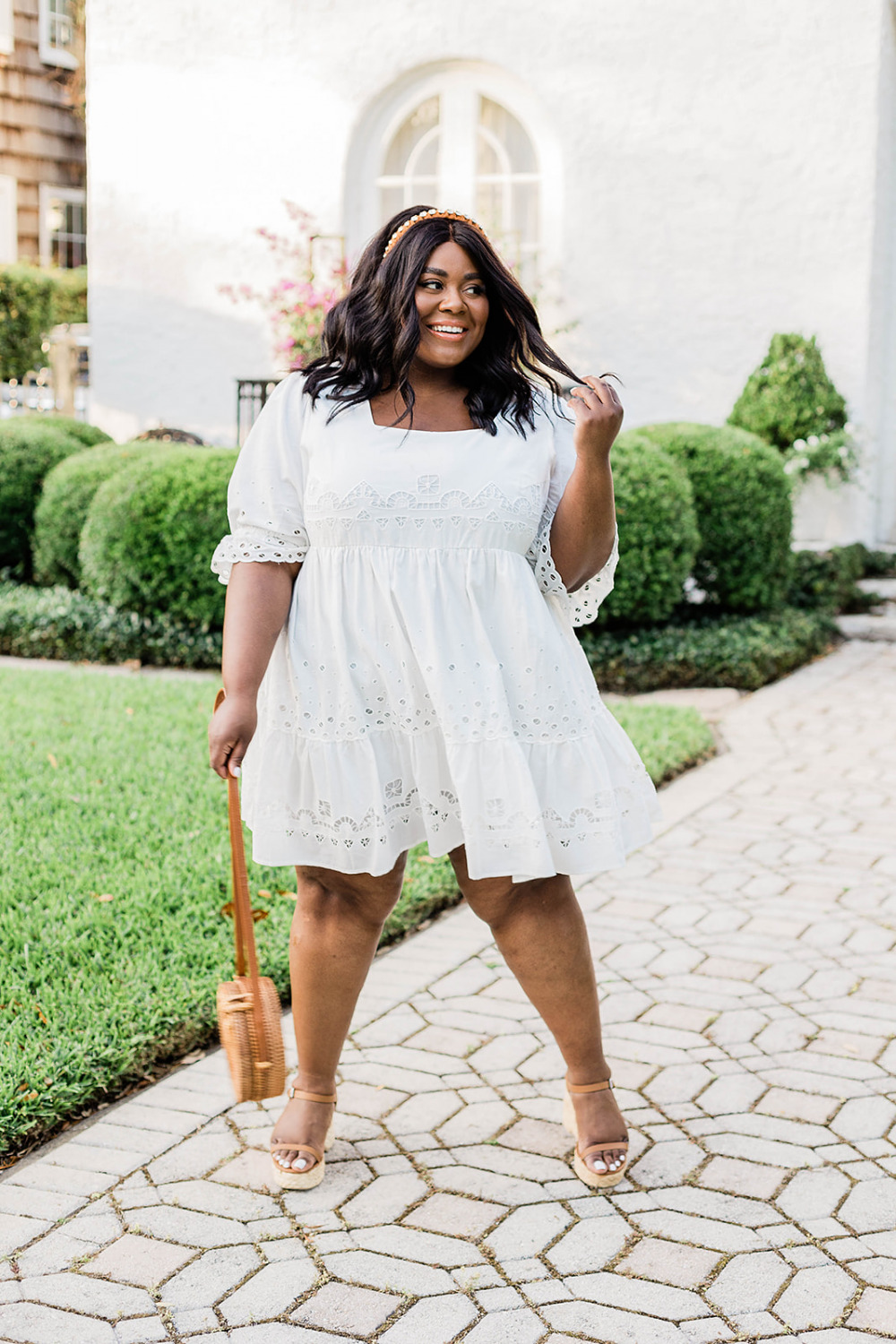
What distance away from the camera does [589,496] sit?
239cm

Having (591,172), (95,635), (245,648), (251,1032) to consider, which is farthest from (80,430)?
(251,1032)

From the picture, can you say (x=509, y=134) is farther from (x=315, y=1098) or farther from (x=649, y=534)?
(x=315, y=1098)

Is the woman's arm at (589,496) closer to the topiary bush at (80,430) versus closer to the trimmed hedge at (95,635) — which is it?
the trimmed hedge at (95,635)

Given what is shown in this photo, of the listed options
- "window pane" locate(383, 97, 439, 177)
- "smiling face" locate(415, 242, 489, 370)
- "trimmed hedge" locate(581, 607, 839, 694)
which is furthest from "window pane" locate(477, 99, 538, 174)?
"smiling face" locate(415, 242, 489, 370)

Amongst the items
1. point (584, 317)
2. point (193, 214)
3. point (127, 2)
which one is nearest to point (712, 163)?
point (584, 317)

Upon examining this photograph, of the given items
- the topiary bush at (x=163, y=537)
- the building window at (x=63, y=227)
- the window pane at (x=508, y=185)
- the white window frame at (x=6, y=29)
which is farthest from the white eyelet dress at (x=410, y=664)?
the white window frame at (x=6, y=29)

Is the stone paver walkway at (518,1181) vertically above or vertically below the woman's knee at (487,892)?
below

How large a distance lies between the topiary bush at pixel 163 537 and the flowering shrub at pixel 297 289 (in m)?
3.18

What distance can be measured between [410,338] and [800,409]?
7.55 meters

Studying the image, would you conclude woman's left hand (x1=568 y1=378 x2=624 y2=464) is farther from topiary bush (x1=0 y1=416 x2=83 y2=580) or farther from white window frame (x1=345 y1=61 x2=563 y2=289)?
white window frame (x1=345 y1=61 x2=563 y2=289)

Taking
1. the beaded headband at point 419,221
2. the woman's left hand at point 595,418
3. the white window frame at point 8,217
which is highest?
the white window frame at point 8,217

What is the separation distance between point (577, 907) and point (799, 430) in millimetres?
7548

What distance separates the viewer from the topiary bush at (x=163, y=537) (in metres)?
7.40

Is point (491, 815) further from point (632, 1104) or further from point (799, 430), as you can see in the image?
point (799, 430)
